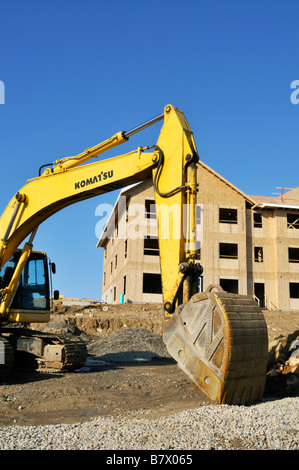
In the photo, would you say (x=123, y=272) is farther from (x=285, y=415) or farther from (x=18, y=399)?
(x=285, y=415)

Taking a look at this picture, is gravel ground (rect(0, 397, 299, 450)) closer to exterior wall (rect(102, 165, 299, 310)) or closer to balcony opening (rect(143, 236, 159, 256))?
exterior wall (rect(102, 165, 299, 310))

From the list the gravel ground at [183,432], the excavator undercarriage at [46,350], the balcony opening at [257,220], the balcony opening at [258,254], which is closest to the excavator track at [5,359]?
the excavator undercarriage at [46,350]

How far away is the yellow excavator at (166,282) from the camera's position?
632cm

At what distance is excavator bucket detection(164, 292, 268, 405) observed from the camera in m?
6.14

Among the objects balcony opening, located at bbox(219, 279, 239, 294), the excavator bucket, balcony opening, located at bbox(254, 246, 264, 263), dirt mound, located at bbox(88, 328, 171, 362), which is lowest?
dirt mound, located at bbox(88, 328, 171, 362)

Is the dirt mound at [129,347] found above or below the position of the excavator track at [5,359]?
below

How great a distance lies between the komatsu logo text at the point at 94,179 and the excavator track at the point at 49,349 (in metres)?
4.22

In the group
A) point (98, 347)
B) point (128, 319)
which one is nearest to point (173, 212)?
point (98, 347)

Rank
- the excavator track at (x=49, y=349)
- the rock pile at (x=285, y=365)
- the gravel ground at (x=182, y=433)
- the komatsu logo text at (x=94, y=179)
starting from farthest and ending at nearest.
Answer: the excavator track at (x=49, y=349)
the komatsu logo text at (x=94, y=179)
the rock pile at (x=285, y=365)
the gravel ground at (x=182, y=433)

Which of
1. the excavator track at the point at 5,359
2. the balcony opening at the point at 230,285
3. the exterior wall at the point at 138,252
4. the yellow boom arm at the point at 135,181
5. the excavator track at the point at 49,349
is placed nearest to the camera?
the yellow boom arm at the point at 135,181

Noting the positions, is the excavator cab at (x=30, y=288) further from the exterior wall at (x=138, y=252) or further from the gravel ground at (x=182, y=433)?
the exterior wall at (x=138, y=252)

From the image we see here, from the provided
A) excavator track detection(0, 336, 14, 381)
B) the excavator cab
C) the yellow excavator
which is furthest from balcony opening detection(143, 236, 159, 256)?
excavator track detection(0, 336, 14, 381)

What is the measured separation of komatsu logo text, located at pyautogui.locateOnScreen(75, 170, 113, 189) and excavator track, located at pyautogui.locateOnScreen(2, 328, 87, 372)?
4.22 meters

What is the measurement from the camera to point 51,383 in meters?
10.2
